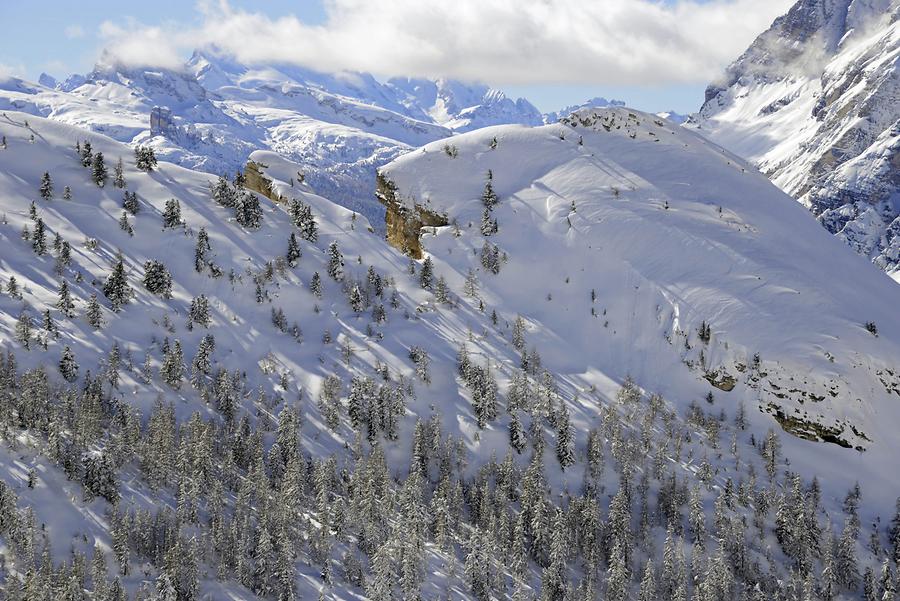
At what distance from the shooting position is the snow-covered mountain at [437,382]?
6041 cm

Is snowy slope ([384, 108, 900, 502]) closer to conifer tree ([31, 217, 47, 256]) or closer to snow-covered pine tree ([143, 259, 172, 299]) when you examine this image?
snow-covered pine tree ([143, 259, 172, 299])

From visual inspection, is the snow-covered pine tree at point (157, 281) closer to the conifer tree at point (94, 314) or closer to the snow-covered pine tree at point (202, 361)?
the conifer tree at point (94, 314)

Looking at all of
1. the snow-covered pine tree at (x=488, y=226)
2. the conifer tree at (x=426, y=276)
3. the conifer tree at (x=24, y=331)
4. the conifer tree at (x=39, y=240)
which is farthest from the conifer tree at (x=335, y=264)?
the conifer tree at (x=24, y=331)

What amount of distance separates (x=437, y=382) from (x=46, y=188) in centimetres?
6533

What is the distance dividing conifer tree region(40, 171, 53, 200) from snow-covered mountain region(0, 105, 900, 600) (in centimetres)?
137

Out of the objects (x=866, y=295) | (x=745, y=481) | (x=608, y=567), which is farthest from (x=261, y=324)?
(x=866, y=295)

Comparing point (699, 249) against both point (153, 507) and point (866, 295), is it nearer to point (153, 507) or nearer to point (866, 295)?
point (866, 295)

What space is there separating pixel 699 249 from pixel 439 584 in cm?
6586

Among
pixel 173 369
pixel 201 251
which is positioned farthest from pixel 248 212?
pixel 173 369

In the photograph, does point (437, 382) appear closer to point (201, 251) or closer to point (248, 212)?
point (201, 251)

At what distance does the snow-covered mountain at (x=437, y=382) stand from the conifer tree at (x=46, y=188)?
137 centimetres

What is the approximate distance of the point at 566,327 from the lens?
9550 centimetres

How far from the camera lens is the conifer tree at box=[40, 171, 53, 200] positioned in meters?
98.8

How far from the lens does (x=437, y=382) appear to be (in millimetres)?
83125
